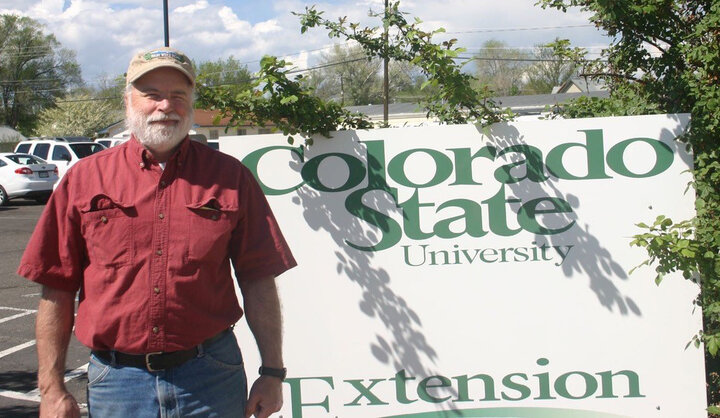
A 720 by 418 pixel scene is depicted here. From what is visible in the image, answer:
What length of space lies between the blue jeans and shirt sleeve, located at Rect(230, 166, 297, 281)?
297 mm

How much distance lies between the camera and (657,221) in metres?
3.44

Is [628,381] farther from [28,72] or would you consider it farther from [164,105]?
[28,72]

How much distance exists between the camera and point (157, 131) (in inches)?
100

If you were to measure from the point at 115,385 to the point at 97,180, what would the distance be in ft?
2.25

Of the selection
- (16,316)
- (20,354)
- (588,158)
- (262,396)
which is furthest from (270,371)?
(16,316)

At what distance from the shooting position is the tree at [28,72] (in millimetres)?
60375

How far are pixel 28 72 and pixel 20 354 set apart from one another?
202 ft

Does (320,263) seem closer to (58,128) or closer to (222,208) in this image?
(222,208)

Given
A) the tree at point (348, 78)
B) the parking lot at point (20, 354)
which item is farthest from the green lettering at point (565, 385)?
the tree at point (348, 78)

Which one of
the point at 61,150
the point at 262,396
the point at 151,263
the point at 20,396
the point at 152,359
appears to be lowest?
the point at 20,396

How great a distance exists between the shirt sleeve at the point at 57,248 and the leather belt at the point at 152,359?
278 mm

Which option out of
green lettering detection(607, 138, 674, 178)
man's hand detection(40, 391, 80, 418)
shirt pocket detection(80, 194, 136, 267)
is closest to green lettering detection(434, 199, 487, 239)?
green lettering detection(607, 138, 674, 178)

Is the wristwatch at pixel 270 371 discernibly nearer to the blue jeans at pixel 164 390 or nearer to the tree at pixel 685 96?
the blue jeans at pixel 164 390

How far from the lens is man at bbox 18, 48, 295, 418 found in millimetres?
2447
